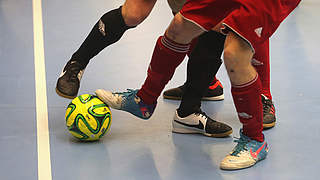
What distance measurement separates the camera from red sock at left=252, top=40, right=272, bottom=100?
11.0 feet

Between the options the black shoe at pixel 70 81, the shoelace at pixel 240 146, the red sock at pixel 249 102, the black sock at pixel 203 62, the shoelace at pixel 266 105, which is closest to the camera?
the red sock at pixel 249 102

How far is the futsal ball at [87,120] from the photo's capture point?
3.01 m

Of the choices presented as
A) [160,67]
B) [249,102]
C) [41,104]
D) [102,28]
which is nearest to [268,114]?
[249,102]

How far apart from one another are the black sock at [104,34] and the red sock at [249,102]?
809mm

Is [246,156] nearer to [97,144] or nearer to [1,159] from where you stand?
[97,144]

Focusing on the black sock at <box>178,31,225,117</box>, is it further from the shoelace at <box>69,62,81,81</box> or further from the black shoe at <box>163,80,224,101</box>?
the shoelace at <box>69,62,81,81</box>

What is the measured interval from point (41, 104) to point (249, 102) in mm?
1372

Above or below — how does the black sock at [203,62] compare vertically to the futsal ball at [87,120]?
above

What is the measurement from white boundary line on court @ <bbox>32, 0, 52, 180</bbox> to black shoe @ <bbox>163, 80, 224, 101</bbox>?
31.6 inches

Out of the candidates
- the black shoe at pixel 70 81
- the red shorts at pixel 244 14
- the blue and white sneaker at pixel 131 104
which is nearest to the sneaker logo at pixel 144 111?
the blue and white sneaker at pixel 131 104

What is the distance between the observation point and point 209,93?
374cm

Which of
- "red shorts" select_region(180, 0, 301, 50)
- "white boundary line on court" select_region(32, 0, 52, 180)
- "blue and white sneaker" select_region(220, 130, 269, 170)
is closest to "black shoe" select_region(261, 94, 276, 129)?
"blue and white sneaker" select_region(220, 130, 269, 170)

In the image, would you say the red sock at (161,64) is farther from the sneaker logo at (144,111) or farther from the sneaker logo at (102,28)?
the sneaker logo at (102,28)

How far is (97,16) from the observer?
5.28 metres
